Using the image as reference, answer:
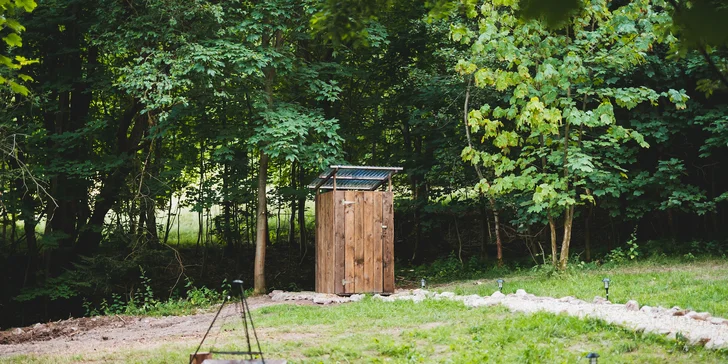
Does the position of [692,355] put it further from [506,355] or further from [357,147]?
[357,147]

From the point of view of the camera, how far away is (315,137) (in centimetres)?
1296

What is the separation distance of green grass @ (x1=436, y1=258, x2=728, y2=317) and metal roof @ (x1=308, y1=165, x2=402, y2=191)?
247 cm

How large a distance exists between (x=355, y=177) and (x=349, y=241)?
4.75 ft

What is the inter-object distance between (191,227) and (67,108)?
319 inches

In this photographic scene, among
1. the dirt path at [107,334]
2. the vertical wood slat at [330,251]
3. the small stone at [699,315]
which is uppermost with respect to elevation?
the vertical wood slat at [330,251]

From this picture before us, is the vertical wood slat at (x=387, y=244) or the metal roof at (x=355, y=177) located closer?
the vertical wood slat at (x=387, y=244)

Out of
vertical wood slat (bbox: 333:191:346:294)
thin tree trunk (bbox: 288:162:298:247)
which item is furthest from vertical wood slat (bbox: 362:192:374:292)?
thin tree trunk (bbox: 288:162:298:247)

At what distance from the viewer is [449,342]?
636 centimetres

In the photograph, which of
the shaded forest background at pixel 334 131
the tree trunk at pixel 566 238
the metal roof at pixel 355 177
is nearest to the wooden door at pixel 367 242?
the metal roof at pixel 355 177

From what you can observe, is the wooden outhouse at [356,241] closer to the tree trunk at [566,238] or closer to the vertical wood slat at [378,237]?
the vertical wood slat at [378,237]

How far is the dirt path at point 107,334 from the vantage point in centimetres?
794

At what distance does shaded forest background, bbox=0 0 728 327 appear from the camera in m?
10.8

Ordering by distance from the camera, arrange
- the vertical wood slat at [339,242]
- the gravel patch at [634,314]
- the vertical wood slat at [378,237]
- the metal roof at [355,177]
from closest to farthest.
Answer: the gravel patch at [634,314] < the vertical wood slat at [339,242] < the vertical wood slat at [378,237] < the metal roof at [355,177]

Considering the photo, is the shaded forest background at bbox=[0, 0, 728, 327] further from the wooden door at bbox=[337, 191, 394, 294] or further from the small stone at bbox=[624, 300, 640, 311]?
the small stone at bbox=[624, 300, 640, 311]
